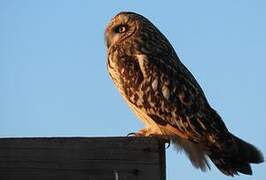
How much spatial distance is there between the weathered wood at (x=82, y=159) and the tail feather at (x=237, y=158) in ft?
6.97

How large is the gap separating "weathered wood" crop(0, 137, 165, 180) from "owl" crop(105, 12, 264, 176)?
7.56ft

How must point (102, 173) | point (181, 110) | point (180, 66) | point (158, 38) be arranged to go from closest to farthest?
point (102, 173), point (181, 110), point (180, 66), point (158, 38)

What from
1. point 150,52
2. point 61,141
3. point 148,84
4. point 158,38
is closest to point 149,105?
point 148,84

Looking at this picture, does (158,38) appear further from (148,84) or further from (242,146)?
(242,146)

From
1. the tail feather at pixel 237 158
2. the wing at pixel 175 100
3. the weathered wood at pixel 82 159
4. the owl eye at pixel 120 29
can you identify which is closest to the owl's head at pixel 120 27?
the owl eye at pixel 120 29

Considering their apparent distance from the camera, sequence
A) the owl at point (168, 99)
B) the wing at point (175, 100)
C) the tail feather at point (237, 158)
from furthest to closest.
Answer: the wing at point (175, 100), the owl at point (168, 99), the tail feather at point (237, 158)

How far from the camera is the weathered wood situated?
226 centimetres

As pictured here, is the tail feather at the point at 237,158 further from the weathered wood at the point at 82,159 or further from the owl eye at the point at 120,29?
the owl eye at the point at 120,29

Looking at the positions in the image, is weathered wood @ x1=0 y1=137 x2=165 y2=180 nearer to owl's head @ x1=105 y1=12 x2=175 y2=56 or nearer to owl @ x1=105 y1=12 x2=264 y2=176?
owl @ x1=105 y1=12 x2=264 y2=176

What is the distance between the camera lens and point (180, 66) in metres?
6.06

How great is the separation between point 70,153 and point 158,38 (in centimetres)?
434

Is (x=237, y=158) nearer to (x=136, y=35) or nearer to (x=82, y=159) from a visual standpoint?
(x=136, y=35)

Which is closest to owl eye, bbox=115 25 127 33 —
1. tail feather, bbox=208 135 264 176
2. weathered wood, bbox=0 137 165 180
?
tail feather, bbox=208 135 264 176

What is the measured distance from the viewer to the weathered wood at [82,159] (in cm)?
226
